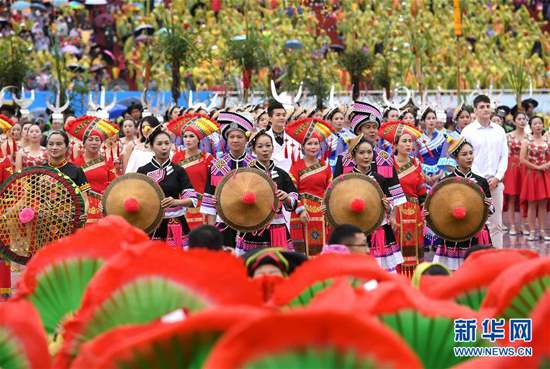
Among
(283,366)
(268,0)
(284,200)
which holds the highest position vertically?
(268,0)

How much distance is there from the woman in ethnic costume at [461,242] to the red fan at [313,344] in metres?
4.74

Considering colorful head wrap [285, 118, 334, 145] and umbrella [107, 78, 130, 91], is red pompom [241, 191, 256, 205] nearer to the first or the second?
colorful head wrap [285, 118, 334, 145]

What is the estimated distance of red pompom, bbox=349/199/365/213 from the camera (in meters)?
6.47

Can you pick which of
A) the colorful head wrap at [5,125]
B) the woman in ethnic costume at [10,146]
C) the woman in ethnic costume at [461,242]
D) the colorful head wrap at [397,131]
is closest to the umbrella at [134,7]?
the woman in ethnic costume at [10,146]

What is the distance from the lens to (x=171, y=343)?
252 cm

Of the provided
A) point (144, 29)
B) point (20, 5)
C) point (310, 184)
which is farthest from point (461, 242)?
point (20, 5)

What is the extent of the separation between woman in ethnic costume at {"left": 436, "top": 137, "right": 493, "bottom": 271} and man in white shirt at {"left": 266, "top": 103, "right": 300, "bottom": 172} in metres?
1.74

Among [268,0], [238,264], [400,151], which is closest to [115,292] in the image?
[238,264]

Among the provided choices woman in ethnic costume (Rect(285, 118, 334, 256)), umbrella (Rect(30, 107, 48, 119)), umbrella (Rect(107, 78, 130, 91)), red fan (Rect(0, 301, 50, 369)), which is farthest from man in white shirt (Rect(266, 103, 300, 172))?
umbrella (Rect(107, 78, 130, 91))

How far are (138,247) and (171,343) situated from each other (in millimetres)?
587

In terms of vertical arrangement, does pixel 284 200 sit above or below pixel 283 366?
below

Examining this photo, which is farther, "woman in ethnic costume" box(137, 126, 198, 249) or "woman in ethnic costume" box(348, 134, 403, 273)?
"woman in ethnic costume" box(348, 134, 403, 273)

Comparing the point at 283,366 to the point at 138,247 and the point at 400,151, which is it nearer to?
the point at 138,247

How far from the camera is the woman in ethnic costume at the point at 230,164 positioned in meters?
6.98
